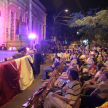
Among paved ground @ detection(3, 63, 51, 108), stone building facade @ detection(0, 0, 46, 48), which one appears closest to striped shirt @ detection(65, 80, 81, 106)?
paved ground @ detection(3, 63, 51, 108)

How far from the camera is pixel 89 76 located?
22.4ft

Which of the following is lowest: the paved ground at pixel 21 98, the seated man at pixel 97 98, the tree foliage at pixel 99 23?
the paved ground at pixel 21 98

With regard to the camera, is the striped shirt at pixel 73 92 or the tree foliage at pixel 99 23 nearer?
the striped shirt at pixel 73 92

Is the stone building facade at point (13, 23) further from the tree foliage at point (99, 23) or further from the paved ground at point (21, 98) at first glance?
the paved ground at point (21, 98)

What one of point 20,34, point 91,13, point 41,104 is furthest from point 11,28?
point 41,104

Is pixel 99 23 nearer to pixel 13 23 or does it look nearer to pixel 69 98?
pixel 13 23

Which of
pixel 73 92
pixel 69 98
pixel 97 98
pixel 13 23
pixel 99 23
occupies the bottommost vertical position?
pixel 97 98

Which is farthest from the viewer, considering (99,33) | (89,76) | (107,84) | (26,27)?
(26,27)

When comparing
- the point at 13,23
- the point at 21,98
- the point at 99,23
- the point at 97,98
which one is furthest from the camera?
the point at 13,23

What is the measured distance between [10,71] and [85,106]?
3031 mm

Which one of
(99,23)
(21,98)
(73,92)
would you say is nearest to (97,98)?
(73,92)

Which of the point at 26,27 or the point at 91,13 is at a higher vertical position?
the point at 91,13

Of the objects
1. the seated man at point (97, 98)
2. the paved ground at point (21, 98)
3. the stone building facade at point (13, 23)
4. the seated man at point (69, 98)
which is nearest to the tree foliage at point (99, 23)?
the stone building facade at point (13, 23)

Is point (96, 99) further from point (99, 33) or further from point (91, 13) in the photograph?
point (91, 13)
